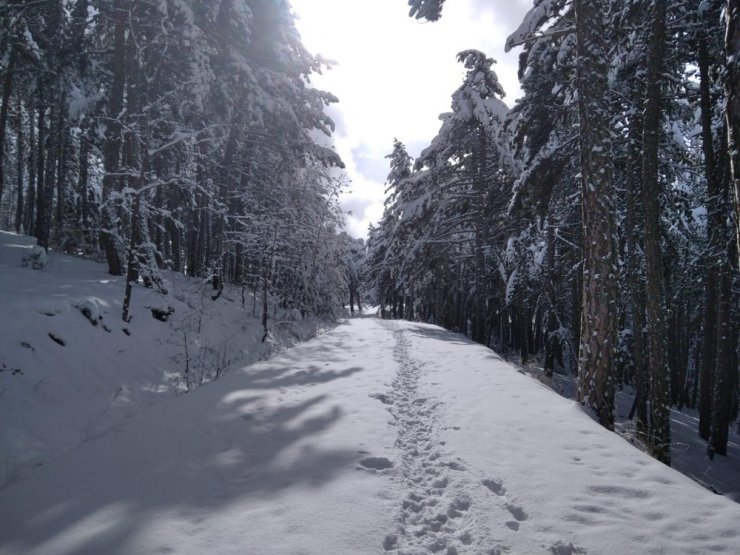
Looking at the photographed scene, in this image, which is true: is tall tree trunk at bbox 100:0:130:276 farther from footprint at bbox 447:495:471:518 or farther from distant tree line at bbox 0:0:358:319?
footprint at bbox 447:495:471:518

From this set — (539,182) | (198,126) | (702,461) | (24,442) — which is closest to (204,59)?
(198,126)

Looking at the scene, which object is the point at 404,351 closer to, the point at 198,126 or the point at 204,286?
the point at 204,286

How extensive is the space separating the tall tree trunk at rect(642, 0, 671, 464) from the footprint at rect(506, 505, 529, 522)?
673cm

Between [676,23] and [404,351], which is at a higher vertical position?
[676,23]

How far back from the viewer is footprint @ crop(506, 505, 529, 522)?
9.88ft

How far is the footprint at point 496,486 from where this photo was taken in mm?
3390

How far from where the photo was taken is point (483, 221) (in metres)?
18.5

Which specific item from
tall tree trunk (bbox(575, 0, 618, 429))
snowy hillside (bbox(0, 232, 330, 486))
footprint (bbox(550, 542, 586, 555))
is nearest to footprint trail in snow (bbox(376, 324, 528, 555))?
footprint (bbox(550, 542, 586, 555))

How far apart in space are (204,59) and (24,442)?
484 inches

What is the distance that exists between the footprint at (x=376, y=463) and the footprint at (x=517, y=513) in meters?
1.16

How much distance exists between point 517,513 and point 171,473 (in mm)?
2895

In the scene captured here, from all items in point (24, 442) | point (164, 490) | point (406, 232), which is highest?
point (406, 232)

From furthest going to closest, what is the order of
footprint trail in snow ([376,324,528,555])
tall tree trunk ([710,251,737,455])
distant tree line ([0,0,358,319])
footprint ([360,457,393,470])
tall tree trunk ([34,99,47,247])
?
tall tree trunk ([34,99,47,247]) → distant tree line ([0,0,358,319]) → tall tree trunk ([710,251,737,455]) → footprint ([360,457,393,470]) → footprint trail in snow ([376,324,528,555])

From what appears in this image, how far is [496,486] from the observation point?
3492mm
